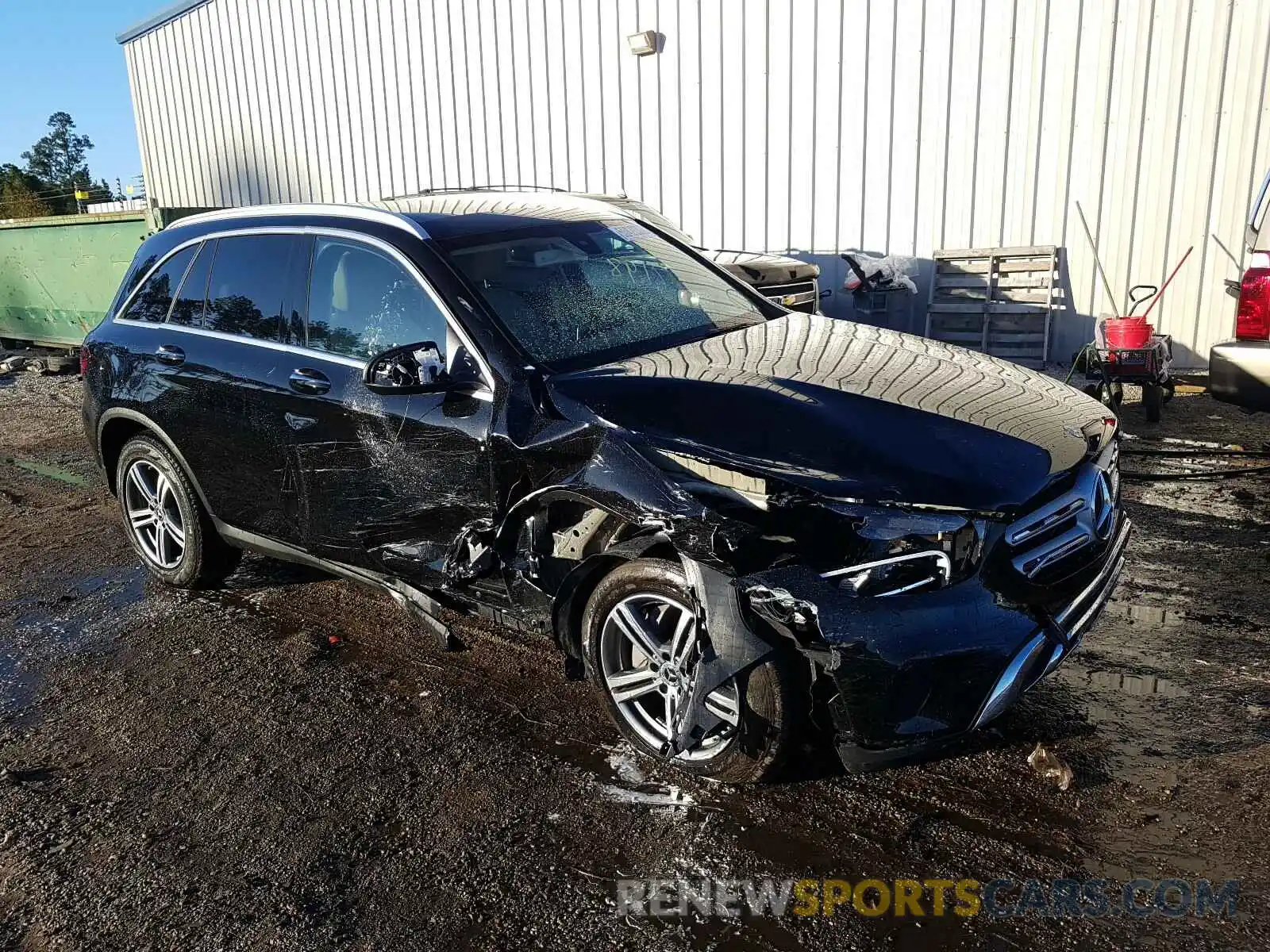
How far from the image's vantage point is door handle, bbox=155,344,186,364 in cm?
462

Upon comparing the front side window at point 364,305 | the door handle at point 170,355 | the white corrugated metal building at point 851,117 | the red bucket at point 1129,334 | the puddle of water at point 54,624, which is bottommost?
the puddle of water at point 54,624

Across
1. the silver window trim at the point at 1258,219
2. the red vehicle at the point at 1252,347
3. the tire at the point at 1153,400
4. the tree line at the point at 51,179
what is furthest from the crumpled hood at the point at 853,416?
the tree line at the point at 51,179

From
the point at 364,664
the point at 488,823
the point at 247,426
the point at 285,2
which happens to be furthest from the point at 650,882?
the point at 285,2

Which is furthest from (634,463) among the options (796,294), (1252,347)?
(796,294)

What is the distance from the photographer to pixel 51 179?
290 feet

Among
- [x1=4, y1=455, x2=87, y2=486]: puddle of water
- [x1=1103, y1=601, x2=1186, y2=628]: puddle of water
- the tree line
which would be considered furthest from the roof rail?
the tree line

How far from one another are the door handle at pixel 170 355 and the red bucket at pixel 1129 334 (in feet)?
20.5

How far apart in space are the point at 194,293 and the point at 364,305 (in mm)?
1320

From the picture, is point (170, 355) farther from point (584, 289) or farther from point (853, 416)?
point (853, 416)

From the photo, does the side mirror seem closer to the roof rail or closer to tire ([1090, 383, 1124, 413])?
the roof rail

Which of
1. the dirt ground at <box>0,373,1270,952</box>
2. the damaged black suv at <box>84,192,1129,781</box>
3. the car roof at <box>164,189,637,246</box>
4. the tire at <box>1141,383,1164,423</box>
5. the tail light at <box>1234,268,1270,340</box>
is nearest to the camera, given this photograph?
the dirt ground at <box>0,373,1270,952</box>

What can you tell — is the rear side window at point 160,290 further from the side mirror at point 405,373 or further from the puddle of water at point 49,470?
the puddle of water at point 49,470

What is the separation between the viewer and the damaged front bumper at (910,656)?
2637mm

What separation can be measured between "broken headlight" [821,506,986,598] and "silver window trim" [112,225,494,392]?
1.45 metres
